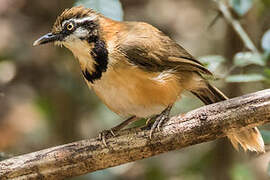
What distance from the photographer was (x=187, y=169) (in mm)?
5680

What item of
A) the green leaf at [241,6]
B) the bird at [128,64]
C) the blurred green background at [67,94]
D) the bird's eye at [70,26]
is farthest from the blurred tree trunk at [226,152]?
the bird's eye at [70,26]

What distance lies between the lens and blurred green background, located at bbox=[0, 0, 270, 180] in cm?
575

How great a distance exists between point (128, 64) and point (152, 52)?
0.30 metres

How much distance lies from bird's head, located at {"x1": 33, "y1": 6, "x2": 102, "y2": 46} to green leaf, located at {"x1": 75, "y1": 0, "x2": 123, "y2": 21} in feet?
0.77

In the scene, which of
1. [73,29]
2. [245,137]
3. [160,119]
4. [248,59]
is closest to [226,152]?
[245,137]

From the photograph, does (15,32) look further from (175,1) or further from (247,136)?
(247,136)

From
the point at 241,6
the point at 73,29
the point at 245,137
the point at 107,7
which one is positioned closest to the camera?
the point at 107,7

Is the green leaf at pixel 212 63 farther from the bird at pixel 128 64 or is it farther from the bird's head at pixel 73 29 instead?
the bird's head at pixel 73 29

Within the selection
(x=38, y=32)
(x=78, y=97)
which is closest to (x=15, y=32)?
(x=38, y=32)

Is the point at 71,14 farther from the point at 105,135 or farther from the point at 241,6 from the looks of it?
the point at 241,6

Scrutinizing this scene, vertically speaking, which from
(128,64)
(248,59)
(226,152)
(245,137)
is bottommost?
(226,152)

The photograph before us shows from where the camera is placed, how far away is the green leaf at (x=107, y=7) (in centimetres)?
361

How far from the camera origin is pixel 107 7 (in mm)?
3639

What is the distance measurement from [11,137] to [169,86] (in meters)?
3.24
